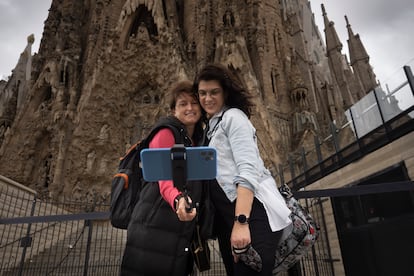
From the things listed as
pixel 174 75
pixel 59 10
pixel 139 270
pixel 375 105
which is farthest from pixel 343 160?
pixel 59 10

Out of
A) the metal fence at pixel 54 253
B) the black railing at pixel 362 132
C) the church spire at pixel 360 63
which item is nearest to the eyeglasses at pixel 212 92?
the metal fence at pixel 54 253

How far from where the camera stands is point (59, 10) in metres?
20.7

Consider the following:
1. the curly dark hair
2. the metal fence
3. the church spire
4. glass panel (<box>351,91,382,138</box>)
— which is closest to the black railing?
glass panel (<box>351,91,382,138</box>)

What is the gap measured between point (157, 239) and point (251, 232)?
1.29 feet

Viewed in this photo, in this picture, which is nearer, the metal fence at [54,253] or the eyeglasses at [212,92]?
the eyeglasses at [212,92]

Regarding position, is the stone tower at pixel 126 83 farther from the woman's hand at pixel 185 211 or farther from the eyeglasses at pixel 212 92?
the woman's hand at pixel 185 211

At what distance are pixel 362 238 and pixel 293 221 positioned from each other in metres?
3.77

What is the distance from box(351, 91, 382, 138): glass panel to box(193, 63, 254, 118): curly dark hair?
4671mm

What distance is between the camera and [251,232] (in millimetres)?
1142

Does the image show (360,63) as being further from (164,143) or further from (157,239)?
(157,239)

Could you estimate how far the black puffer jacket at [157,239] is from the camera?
1.12 m

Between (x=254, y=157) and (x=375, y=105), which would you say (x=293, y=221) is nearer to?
(x=254, y=157)

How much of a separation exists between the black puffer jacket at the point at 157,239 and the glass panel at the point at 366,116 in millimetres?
5166

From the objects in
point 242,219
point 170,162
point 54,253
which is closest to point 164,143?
point 170,162
